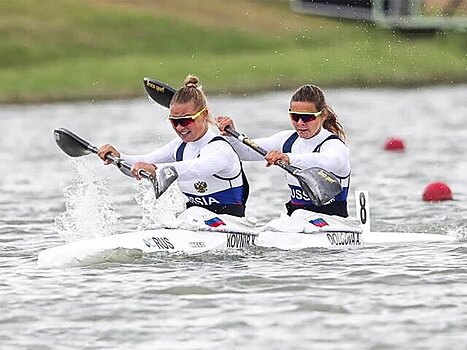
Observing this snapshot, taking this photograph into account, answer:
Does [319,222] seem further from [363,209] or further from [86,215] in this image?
[86,215]

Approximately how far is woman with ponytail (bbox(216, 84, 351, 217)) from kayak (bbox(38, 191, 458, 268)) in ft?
0.63

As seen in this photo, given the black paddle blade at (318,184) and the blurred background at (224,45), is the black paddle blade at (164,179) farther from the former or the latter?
the blurred background at (224,45)

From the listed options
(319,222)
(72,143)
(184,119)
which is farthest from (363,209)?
(72,143)

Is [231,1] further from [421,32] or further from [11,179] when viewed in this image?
[11,179]

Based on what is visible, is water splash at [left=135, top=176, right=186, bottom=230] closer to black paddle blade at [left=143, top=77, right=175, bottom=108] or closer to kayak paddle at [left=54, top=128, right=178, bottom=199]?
black paddle blade at [left=143, top=77, right=175, bottom=108]

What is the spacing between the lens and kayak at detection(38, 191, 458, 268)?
40.8 feet

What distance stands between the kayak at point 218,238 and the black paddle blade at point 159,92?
177 cm

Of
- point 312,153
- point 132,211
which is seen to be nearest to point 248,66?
point 132,211

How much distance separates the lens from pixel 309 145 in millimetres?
13328

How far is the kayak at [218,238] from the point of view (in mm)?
12445

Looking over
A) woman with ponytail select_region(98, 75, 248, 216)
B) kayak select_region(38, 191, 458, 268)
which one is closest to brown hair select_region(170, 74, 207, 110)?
woman with ponytail select_region(98, 75, 248, 216)

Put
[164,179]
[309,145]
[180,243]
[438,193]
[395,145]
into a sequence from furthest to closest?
1. [395,145]
2. [438,193]
3. [309,145]
4. [180,243]
5. [164,179]

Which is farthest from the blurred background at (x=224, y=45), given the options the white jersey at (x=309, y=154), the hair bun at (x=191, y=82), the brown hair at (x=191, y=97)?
the brown hair at (x=191, y=97)

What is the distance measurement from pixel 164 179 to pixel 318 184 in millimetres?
1463
